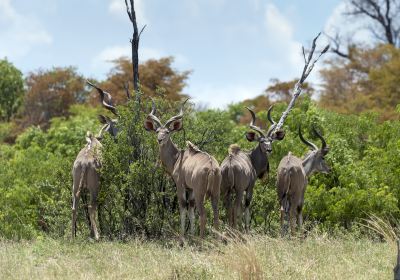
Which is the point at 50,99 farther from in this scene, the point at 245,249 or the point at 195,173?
the point at 245,249

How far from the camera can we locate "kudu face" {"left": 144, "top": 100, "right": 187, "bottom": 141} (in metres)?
12.7

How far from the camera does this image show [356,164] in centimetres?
1720

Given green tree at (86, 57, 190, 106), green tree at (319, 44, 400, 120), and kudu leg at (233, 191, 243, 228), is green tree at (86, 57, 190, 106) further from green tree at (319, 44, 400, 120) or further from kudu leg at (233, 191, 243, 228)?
kudu leg at (233, 191, 243, 228)

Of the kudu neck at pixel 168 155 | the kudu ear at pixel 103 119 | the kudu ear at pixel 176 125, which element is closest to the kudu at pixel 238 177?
the kudu neck at pixel 168 155

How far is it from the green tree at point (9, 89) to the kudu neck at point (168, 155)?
32.9 meters

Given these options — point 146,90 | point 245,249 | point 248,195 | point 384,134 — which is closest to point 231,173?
point 248,195

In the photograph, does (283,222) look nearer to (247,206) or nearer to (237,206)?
(247,206)

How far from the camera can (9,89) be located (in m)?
44.6

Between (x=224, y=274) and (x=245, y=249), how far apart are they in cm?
39

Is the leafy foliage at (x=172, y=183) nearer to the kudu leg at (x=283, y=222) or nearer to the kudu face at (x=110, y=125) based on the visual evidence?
the kudu leg at (x=283, y=222)

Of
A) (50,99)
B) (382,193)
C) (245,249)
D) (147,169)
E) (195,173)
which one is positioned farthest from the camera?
(50,99)

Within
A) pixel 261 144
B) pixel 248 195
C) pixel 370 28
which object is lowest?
pixel 248 195

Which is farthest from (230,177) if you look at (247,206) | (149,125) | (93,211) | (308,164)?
(308,164)

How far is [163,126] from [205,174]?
1.54 metres
